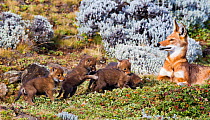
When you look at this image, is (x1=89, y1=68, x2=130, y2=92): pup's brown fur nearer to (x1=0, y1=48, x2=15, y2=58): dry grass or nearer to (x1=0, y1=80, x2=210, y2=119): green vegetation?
(x1=0, y1=80, x2=210, y2=119): green vegetation

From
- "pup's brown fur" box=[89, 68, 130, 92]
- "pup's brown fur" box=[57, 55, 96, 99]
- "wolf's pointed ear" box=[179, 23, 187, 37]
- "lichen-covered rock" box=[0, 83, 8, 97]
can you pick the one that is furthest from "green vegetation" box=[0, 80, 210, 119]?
"lichen-covered rock" box=[0, 83, 8, 97]

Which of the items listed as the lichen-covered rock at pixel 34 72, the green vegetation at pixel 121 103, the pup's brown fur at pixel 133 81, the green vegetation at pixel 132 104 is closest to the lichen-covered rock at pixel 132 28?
the green vegetation at pixel 121 103

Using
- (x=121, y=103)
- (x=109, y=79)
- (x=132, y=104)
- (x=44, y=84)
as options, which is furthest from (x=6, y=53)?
(x=132, y=104)

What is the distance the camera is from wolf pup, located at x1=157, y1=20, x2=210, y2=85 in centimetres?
1116

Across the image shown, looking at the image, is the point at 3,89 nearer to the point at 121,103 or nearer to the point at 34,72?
the point at 34,72

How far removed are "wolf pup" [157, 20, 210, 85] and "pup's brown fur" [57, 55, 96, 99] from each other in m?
2.74

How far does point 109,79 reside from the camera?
1047 cm

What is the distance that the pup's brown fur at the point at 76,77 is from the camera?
1000cm

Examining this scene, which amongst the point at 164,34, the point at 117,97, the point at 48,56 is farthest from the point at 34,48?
the point at 117,97

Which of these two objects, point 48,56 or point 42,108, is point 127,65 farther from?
point 48,56

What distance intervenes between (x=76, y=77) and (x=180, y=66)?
3.58 metres

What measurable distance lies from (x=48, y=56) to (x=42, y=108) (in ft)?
23.9

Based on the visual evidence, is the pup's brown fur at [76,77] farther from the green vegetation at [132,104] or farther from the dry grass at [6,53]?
the dry grass at [6,53]

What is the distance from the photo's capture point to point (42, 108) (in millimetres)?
8797
